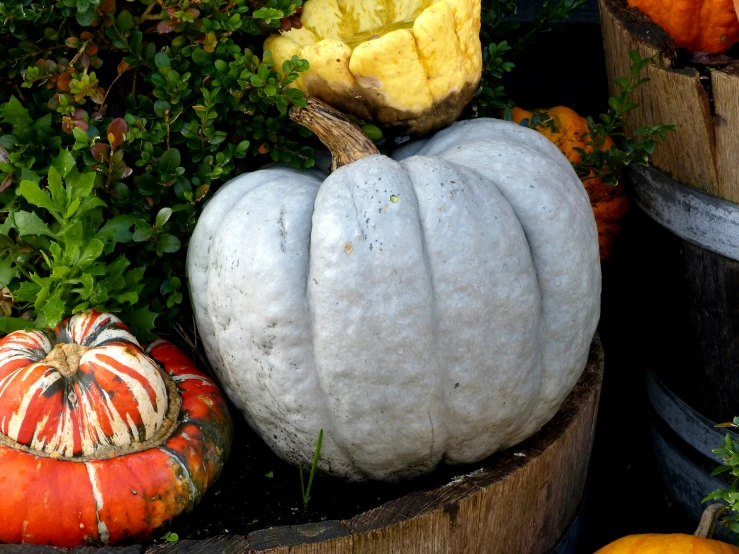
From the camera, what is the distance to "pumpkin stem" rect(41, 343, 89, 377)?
4.52 feet

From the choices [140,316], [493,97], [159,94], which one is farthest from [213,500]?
[493,97]

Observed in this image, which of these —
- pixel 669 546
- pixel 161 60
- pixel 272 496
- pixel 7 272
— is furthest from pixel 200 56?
pixel 669 546

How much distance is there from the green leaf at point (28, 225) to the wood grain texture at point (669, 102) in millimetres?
1243

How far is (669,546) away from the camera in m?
1.52

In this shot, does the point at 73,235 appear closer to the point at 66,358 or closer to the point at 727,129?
the point at 66,358

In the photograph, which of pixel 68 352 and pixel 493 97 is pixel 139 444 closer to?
pixel 68 352

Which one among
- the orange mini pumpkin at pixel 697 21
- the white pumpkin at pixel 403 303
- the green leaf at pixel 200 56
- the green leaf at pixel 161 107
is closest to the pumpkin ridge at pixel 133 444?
the white pumpkin at pixel 403 303

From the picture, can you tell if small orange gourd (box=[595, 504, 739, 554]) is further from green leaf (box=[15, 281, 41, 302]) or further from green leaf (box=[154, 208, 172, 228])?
green leaf (box=[15, 281, 41, 302])

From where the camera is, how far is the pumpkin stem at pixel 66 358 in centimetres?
138

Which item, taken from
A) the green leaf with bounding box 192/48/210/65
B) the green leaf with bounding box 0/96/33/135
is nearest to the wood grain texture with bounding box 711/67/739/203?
the green leaf with bounding box 192/48/210/65

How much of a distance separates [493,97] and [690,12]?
0.47 meters

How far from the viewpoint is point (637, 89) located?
1.88 meters

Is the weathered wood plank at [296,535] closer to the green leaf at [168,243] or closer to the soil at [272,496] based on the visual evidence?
the soil at [272,496]

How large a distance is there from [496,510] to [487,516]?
23mm
